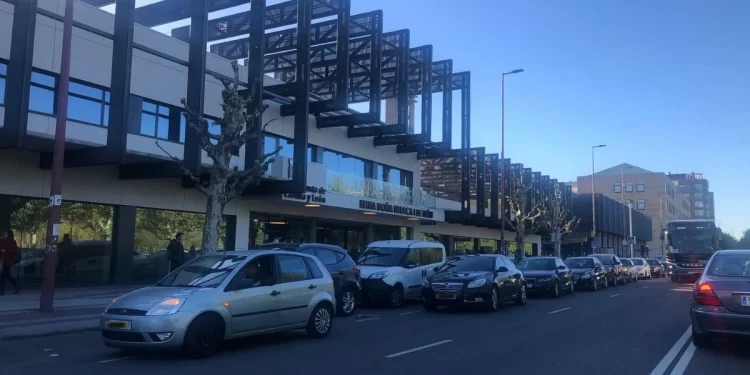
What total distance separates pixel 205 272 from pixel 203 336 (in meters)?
1.22

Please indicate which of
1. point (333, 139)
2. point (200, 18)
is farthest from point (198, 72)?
point (333, 139)

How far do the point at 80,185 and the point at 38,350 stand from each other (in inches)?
411

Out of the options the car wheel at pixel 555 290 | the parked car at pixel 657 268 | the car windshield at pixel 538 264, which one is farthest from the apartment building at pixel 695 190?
the car wheel at pixel 555 290

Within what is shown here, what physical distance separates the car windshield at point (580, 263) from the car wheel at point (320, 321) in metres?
18.1

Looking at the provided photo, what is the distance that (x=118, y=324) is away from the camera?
8578 mm

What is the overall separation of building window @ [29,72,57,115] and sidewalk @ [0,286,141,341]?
5143mm

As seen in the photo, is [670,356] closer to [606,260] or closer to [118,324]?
[118,324]

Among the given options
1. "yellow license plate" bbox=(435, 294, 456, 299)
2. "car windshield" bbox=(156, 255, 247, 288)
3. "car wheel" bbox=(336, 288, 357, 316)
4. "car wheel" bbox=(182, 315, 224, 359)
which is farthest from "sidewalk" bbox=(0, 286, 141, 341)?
"yellow license plate" bbox=(435, 294, 456, 299)

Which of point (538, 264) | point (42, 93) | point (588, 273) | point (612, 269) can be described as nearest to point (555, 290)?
point (538, 264)

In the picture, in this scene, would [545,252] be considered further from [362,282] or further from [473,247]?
[362,282]

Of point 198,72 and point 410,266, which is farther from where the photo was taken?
point 198,72

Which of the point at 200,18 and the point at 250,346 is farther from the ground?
the point at 200,18

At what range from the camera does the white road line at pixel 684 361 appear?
8312 millimetres

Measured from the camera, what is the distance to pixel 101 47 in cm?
1920
